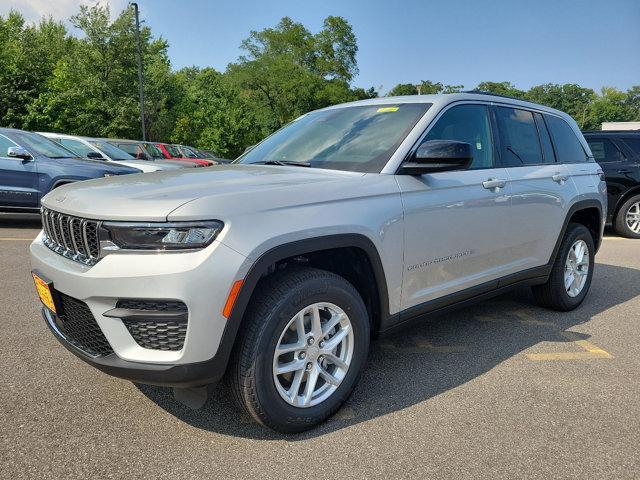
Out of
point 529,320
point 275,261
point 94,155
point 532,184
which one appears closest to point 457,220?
point 532,184

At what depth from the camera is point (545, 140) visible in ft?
14.3

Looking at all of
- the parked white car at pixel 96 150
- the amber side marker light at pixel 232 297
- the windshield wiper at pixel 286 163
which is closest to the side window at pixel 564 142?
the windshield wiper at pixel 286 163

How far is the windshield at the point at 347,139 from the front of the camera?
9.95ft

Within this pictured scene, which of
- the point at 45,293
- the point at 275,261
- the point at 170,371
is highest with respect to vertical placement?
the point at 275,261

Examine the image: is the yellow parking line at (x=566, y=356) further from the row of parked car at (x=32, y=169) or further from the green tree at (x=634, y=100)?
the green tree at (x=634, y=100)

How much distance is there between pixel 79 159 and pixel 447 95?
6.95 m

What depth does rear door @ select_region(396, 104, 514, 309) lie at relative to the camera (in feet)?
9.62

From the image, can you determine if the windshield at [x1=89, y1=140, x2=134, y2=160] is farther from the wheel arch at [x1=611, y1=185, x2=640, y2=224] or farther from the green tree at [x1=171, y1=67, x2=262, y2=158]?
the green tree at [x1=171, y1=67, x2=262, y2=158]

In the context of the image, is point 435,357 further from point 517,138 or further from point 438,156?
point 517,138

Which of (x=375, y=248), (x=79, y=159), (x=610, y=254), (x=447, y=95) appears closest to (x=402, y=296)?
(x=375, y=248)

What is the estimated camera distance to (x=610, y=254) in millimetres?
7574

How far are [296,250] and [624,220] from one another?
8.84 meters

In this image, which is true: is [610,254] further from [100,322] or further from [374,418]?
[100,322]

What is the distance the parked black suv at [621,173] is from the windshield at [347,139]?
7252mm
